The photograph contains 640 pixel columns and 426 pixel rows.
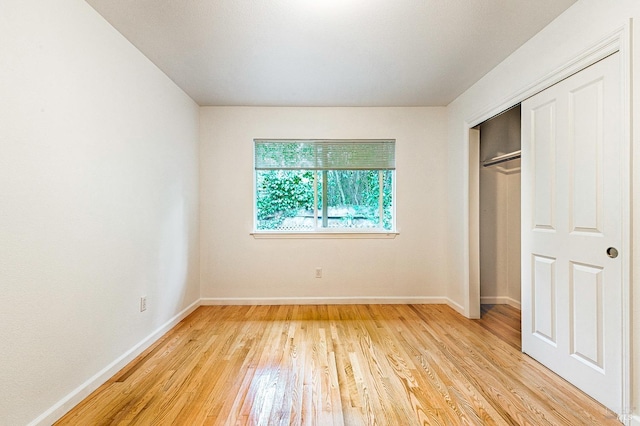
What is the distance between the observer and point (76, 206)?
1886 mm

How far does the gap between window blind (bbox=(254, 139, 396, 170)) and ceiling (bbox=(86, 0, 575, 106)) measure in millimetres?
683

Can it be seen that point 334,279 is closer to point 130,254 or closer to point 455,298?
point 455,298

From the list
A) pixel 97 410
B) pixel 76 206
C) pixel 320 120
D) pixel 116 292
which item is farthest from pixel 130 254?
pixel 320 120

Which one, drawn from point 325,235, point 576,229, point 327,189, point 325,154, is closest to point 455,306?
point 325,235

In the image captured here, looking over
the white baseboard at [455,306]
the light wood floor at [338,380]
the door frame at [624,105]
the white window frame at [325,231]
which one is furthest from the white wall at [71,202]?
the white baseboard at [455,306]

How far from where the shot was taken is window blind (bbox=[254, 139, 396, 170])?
4.00 m

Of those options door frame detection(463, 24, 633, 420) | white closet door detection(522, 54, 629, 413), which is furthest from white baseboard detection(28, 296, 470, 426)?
door frame detection(463, 24, 633, 420)

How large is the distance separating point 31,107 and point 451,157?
3839 mm

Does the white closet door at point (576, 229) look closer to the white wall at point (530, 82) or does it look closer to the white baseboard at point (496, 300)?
the white wall at point (530, 82)

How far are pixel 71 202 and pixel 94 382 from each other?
117 cm

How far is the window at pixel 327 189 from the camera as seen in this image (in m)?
4.01

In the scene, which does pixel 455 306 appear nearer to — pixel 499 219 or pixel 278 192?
pixel 499 219

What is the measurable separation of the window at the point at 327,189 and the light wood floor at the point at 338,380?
51.4 inches

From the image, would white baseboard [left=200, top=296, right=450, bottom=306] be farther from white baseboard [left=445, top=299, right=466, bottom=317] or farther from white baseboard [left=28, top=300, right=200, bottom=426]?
white baseboard [left=28, top=300, right=200, bottom=426]
